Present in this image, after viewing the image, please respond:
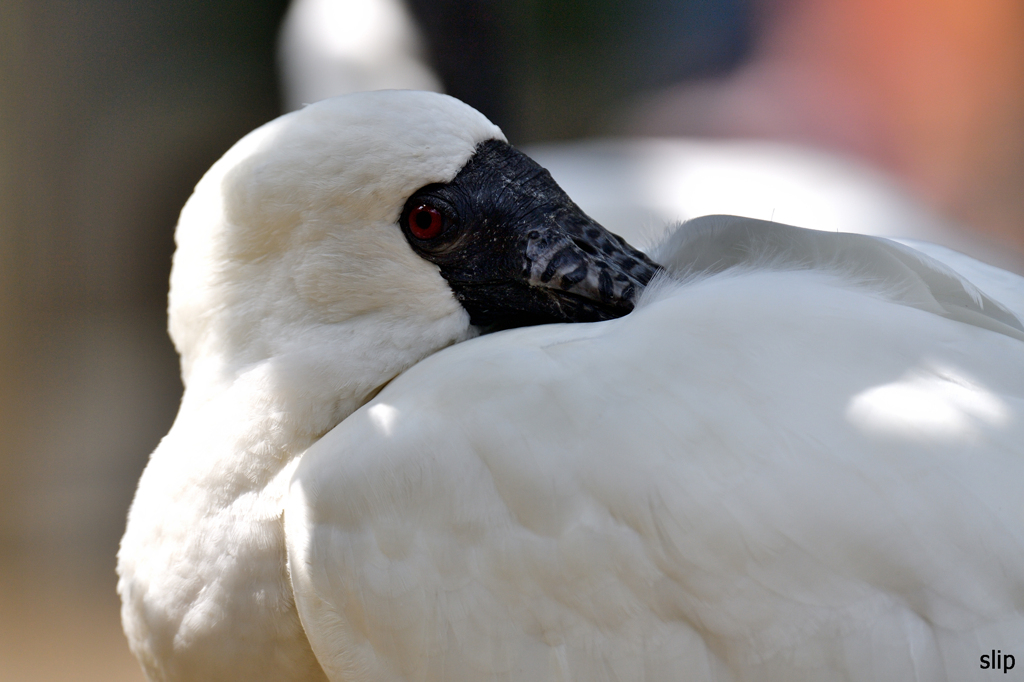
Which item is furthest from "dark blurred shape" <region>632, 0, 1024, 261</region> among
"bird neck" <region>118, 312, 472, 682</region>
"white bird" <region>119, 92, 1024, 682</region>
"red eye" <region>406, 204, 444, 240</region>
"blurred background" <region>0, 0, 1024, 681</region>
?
"bird neck" <region>118, 312, 472, 682</region>

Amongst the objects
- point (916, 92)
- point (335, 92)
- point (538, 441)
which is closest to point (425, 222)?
point (538, 441)

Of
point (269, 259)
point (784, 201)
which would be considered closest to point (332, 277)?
point (269, 259)

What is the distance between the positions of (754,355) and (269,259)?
741mm

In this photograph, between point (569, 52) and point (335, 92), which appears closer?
point (335, 92)

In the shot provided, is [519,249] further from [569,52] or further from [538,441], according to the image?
[569,52]

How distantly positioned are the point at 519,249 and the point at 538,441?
0.40m

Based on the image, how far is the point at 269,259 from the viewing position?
1409 millimetres

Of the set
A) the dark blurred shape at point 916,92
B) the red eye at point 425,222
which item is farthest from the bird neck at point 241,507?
the dark blurred shape at point 916,92

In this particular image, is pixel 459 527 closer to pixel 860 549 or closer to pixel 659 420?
pixel 659 420

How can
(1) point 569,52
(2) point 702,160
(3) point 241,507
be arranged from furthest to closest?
(1) point 569,52 → (2) point 702,160 → (3) point 241,507

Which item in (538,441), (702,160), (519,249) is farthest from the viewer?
(702,160)

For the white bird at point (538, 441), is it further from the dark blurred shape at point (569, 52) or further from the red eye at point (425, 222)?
the dark blurred shape at point (569, 52)

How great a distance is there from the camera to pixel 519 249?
4.65 ft

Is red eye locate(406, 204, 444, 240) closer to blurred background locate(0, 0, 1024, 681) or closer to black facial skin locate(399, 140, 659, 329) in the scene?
black facial skin locate(399, 140, 659, 329)
